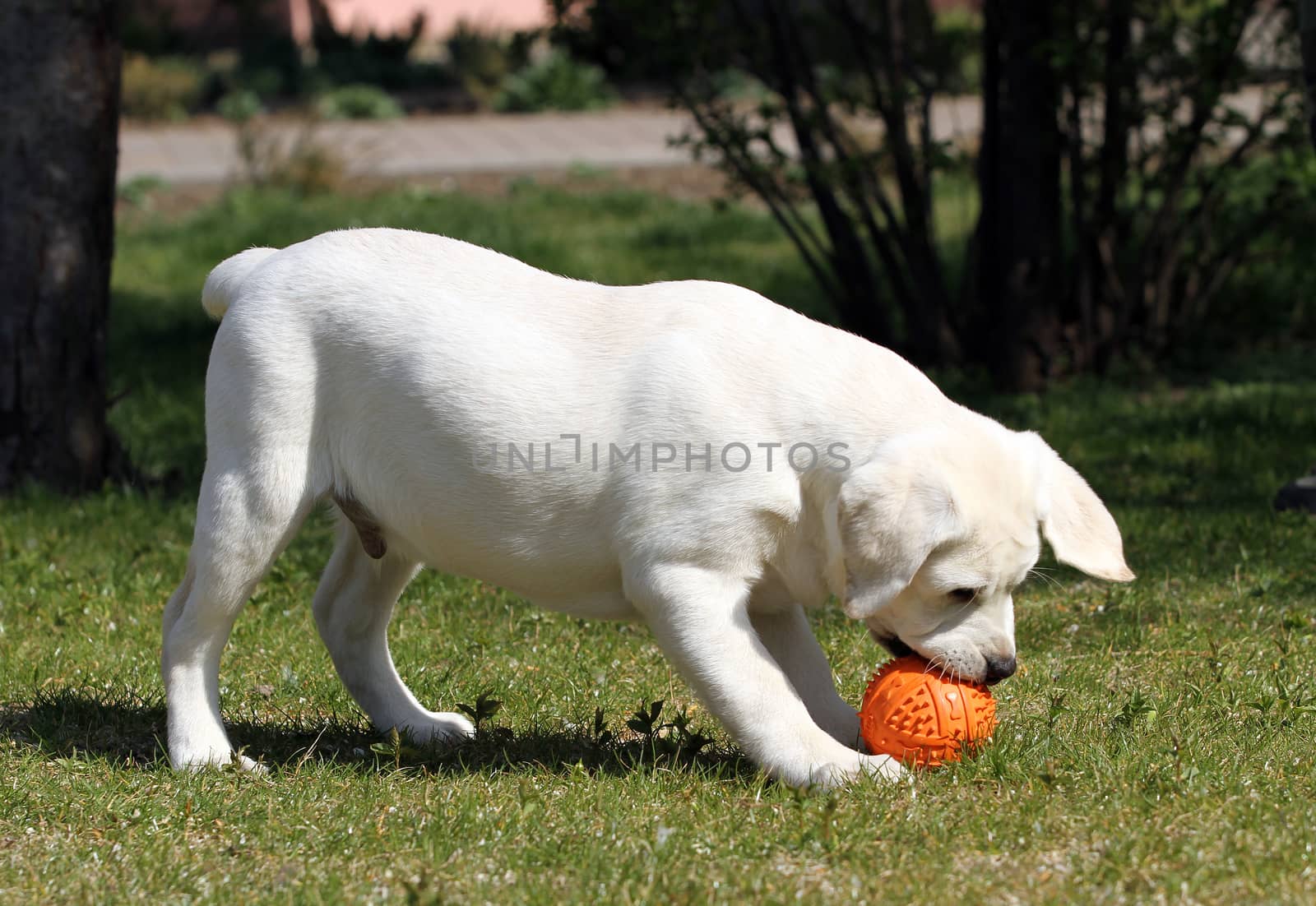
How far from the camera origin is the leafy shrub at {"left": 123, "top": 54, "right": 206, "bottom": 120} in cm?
2070

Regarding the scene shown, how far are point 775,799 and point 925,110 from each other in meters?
6.48

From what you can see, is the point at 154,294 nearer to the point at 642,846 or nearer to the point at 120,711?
the point at 120,711

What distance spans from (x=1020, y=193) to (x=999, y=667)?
5653mm

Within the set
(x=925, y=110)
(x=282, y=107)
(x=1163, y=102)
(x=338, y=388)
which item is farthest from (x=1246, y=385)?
(x=282, y=107)

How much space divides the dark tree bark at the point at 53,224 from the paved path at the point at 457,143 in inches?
335

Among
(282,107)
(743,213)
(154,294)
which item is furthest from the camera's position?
(282,107)

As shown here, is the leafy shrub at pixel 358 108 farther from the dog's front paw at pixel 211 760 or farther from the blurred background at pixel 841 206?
the dog's front paw at pixel 211 760

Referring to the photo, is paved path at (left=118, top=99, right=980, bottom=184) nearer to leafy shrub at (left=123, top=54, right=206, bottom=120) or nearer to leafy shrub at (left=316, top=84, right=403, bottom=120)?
leafy shrub at (left=316, top=84, right=403, bottom=120)

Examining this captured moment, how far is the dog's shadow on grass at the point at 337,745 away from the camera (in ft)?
13.8

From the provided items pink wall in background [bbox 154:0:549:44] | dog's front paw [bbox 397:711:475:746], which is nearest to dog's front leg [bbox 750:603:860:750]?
dog's front paw [bbox 397:711:475:746]

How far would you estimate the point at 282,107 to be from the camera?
22.9 m

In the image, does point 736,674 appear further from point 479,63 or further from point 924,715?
point 479,63

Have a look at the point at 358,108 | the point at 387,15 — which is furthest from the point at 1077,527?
the point at 387,15

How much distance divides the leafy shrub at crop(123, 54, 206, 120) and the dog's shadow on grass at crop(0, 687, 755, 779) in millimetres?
17369
